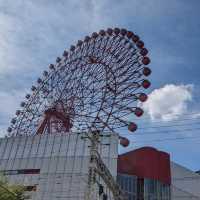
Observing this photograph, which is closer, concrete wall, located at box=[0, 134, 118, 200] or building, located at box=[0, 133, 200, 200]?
concrete wall, located at box=[0, 134, 118, 200]

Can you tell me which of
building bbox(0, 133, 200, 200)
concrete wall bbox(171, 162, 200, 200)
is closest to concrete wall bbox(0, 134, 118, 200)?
building bbox(0, 133, 200, 200)

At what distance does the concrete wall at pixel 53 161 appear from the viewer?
29922 millimetres

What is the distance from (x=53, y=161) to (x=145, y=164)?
874 cm

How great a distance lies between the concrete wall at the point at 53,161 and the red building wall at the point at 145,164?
1505 mm

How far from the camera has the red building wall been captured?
102 feet

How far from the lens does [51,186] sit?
99.2 feet

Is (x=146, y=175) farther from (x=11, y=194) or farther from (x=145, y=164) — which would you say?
(x=11, y=194)

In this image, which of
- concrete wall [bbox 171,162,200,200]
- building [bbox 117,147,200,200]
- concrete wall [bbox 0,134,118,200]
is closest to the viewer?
concrete wall [bbox 0,134,118,200]

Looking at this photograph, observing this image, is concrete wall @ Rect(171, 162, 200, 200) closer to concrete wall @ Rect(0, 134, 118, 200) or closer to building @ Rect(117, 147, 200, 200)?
building @ Rect(117, 147, 200, 200)

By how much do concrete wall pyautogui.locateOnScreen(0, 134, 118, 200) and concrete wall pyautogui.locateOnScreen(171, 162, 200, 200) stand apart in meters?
9.21

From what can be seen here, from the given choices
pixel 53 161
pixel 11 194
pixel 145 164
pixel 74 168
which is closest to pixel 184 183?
pixel 145 164

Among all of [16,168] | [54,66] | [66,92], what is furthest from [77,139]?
[54,66]

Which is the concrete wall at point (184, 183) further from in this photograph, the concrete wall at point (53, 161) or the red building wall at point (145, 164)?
the concrete wall at point (53, 161)

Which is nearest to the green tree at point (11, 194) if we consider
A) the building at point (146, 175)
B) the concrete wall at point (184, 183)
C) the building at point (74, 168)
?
the building at point (74, 168)
